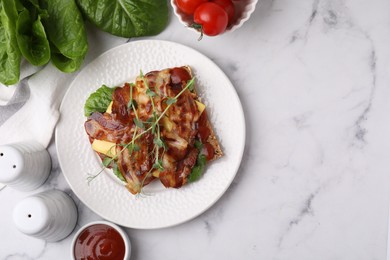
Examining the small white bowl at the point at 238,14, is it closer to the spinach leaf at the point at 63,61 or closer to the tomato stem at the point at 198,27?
the tomato stem at the point at 198,27

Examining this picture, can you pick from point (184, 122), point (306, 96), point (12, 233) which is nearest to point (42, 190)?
point (12, 233)

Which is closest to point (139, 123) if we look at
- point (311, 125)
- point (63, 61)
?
point (63, 61)

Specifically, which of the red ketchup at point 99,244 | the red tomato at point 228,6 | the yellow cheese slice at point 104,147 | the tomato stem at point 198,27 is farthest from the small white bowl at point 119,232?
the red tomato at point 228,6

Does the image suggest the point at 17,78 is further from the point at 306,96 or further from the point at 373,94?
the point at 373,94

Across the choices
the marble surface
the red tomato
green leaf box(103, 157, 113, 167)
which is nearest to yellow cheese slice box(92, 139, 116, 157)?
green leaf box(103, 157, 113, 167)

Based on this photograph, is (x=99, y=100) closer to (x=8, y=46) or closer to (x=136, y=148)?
(x=136, y=148)
